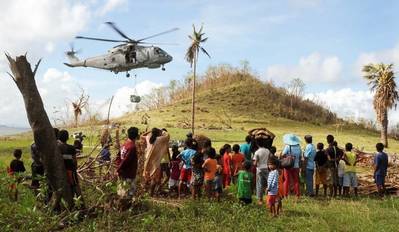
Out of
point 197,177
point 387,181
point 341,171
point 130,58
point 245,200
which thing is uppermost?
point 130,58

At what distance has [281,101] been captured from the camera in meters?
67.7

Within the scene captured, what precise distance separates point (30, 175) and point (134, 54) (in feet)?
75.4

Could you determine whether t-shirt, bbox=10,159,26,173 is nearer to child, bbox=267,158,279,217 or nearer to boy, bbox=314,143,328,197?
child, bbox=267,158,279,217

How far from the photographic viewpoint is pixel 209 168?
11.8 m

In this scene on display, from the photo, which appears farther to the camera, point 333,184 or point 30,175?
point 333,184

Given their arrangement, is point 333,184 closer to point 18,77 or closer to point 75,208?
point 75,208

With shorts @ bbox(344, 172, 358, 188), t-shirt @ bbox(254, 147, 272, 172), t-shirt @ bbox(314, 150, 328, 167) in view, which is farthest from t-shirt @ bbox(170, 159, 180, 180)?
shorts @ bbox(344, 172, 358, 188)

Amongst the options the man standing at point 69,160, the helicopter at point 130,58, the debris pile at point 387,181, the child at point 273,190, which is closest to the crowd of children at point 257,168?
the child at point 273,190

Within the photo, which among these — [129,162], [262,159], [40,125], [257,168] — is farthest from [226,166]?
[40,125]

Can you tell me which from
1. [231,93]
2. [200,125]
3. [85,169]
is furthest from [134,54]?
[231,93]

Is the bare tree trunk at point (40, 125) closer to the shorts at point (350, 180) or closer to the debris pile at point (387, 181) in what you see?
the shorts at point (350, 180)

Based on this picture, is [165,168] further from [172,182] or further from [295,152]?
[295,152]

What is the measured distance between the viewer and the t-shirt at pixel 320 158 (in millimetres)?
13195

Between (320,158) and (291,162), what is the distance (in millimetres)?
1204
